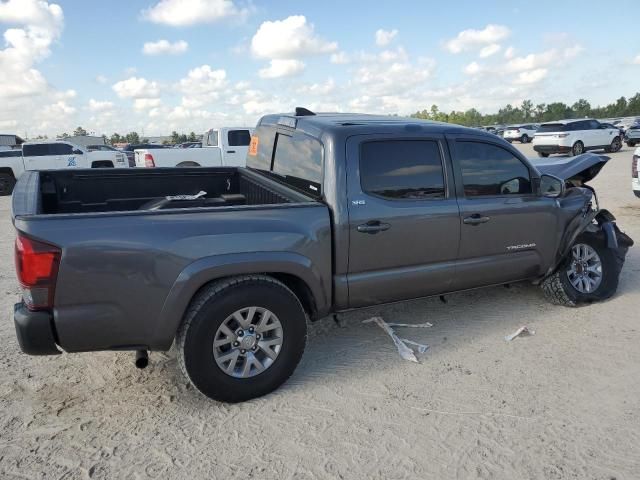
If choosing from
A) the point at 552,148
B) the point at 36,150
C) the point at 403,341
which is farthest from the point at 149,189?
the point at 552,148

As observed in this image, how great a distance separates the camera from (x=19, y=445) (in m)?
2.73

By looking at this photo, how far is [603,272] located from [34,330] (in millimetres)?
4926

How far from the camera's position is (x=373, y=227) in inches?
135

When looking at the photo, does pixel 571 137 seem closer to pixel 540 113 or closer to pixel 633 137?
pixel 633 137

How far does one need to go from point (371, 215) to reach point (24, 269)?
7.07ft

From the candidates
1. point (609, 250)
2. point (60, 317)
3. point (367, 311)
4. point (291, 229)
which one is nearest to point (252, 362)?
point (291, 229)

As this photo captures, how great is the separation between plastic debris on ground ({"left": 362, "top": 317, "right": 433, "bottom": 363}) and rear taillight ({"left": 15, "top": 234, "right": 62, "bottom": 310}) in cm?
250

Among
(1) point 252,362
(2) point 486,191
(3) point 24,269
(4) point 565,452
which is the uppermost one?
(2) point 486,191

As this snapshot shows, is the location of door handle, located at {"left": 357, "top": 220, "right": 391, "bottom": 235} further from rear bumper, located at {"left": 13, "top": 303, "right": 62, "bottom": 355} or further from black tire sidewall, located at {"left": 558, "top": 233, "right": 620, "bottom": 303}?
black tire sidewall, located at {"left": 558, "top": 233, "right": 620, "bottom": 303}

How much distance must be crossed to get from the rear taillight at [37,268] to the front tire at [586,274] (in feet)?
13.7

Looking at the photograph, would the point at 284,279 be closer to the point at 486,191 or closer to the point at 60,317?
the point at 60,317

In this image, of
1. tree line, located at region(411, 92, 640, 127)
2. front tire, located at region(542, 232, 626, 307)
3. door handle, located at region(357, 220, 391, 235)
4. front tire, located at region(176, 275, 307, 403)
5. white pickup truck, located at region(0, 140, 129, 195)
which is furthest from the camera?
tree line, located at region(411, 92, 640, 127)

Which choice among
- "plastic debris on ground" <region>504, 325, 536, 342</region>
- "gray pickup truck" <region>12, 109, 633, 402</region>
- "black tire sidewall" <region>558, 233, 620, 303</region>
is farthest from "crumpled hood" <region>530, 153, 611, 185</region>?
"plastic debris on ground" <region>504, 325, 536, 342</region>

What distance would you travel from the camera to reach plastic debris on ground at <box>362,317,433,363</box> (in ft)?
12.3
